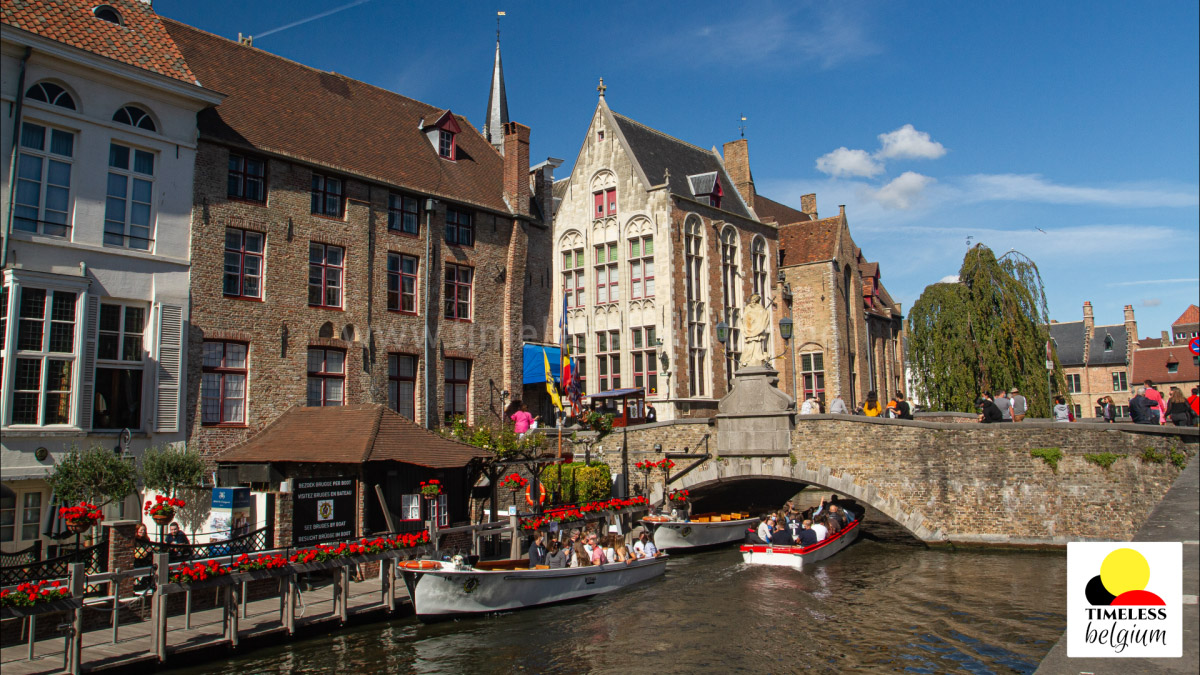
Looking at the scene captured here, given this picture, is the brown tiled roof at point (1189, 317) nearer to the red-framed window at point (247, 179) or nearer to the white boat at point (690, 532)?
the white boat at point (690, 532)

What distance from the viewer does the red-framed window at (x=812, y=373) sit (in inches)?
1617

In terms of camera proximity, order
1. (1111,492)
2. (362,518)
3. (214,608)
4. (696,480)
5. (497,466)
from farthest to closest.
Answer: (696,480) < (497,466) < (1111,492) < (362,518) < (214,608)

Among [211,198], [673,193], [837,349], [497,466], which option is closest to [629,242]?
[673,193]

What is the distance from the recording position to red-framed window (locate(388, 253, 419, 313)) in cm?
2531

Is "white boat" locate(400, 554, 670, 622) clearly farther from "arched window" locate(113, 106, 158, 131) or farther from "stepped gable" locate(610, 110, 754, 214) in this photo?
"stepped gable" locate(610, 110, 754, 214)

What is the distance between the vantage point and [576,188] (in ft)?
127

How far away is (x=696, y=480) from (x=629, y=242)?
514 inches

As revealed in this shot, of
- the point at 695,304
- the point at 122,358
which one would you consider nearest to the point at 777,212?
the point at 695,304

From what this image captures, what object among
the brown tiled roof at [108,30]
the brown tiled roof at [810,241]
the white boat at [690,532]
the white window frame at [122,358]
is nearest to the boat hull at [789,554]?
the white boat at [690,532]

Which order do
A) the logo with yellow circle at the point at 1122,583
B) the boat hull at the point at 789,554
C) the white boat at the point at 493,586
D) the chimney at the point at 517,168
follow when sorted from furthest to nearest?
the chimney at the point at 517,168, the boat hull at the point at 789,554, the white boat at the point at 493,586, the logo with yellow circle at the point at 1122,583

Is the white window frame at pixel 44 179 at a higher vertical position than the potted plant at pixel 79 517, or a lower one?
higher

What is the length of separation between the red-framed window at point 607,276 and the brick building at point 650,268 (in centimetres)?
5

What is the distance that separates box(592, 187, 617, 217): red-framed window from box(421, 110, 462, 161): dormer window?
9677 mm

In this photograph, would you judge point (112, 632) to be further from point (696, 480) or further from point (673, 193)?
point (673, 193)
